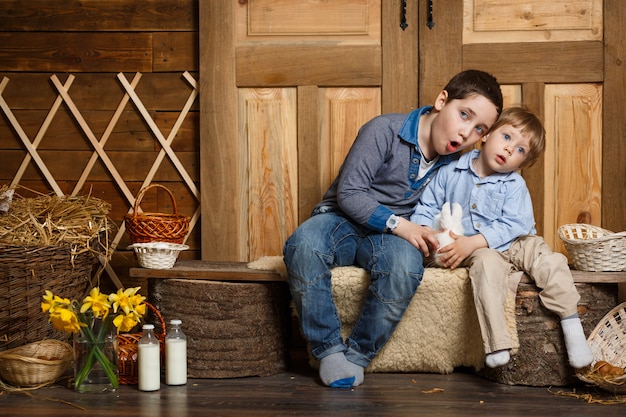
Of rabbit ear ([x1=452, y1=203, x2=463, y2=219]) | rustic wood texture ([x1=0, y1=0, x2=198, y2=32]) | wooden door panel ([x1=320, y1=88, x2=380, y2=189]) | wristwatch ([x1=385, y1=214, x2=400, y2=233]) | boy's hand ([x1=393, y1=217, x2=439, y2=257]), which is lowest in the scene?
boy's hand ([x1=393, y1=217, x2=439, y2=257])

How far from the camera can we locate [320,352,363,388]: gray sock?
2.11 meters

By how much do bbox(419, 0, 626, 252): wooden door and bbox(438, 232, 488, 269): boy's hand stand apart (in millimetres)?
592

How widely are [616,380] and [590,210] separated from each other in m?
0.87

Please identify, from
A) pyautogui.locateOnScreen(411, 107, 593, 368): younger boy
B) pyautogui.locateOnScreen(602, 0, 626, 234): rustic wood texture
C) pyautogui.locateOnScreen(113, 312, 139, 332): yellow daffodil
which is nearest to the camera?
pyautogui.locateOnScreen(113, 312, 139, 332): yellow daffodil

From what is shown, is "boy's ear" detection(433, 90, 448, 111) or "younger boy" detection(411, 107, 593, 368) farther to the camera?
"boy's ear" detection(433, 90, 448, 111)

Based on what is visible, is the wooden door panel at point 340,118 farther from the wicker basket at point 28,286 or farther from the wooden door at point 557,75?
the wicker basket at point 28,286

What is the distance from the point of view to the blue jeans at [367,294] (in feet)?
7.06

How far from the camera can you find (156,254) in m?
2.27

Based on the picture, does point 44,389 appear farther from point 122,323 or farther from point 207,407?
point 207,407

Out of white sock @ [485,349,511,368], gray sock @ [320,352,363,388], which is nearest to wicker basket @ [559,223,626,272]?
white sock @ [485,349,511,368]

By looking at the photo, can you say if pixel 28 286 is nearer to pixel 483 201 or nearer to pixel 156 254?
pixel 156 254

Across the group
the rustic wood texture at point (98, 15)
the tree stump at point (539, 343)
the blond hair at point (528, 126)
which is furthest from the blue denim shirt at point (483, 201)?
the rustic wood texture at point (98, 15)

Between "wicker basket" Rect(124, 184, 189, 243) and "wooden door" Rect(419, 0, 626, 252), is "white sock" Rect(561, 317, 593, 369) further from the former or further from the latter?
"wicker basket" Rect(124, 184, 189, 243)

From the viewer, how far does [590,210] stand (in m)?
2.70
